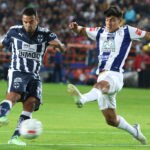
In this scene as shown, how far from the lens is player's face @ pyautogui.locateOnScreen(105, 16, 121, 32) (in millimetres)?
12133

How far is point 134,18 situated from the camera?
1335 inches

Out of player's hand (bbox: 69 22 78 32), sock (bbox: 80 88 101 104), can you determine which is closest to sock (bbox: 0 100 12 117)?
sock (bbox: 80 88 101 104)

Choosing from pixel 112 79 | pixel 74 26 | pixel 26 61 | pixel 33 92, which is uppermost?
pixel 74 26

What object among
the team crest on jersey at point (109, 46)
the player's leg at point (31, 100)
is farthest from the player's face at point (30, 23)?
the team crest on jersey at point (109, 46)

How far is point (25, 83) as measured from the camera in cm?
1192

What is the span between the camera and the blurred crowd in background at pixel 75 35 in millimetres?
31500

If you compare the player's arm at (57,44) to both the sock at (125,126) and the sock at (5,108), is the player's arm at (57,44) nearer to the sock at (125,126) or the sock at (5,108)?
the sock at (5,108)

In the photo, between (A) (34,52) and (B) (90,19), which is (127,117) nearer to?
(A) (34,52)

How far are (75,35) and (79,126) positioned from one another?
63.4 ft

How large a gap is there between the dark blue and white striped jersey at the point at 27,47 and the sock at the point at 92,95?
3.65ft

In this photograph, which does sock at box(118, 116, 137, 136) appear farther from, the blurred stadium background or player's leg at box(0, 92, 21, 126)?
player's leg at box(0, 92, 21, 126)

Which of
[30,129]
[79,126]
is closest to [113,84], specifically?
[30,129]

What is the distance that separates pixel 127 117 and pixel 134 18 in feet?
54.8

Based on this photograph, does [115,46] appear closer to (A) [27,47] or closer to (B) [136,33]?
(B) [136,33]
